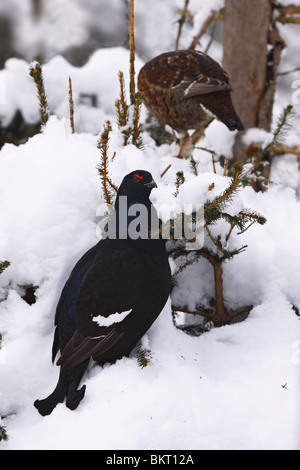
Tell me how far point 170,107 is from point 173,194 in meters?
1.20

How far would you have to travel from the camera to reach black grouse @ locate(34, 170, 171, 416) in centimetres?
224

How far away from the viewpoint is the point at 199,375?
7.41 ft

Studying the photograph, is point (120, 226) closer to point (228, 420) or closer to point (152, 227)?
point (152, 227)

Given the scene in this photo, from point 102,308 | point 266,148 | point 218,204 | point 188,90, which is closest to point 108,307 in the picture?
point 102,308

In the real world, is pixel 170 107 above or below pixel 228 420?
above

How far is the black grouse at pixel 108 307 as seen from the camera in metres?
2.24

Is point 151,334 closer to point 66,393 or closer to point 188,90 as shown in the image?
point 66,393

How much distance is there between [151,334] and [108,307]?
0.36 m

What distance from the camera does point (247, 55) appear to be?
4.53 meters

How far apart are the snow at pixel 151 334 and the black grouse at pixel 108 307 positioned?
0.09m

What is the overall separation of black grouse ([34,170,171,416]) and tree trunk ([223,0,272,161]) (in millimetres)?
2568
